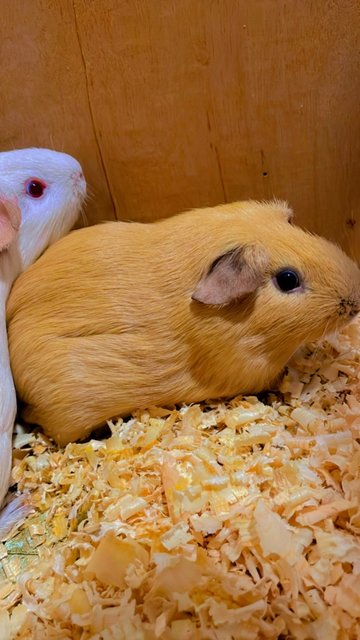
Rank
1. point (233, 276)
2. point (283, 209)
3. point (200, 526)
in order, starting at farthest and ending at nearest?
point (283, 209)
point (233, 276)
point (200, 526)

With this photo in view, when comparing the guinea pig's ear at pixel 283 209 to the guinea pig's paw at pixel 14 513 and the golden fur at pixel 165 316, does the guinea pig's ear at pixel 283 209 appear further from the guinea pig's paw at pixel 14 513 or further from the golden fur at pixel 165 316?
the guinea pig's paw at pixel 14 513

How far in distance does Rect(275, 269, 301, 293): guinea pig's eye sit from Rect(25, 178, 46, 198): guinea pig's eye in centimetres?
104

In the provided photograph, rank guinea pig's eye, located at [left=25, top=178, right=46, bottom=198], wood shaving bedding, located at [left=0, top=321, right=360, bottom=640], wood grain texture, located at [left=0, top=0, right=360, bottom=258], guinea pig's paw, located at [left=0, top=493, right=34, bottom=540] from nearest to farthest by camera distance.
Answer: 1. wood shaving bedding, located at [left=0, top=321, right=360, bottom=640]
2. guinea pig's paw, located at [left=0, top=493, right=34, bottom=540]
3. wood grain texture, located at [left=0, top=0, right=360, bottom=258]
4. guinea pig's eye, located at [left=25, top=178, right=46, bottom=198]

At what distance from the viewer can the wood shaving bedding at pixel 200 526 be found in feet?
4.76

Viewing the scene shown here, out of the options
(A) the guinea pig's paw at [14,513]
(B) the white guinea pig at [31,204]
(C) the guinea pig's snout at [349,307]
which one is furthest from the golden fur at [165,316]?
(A) the guinea pig's paw at [14,513]

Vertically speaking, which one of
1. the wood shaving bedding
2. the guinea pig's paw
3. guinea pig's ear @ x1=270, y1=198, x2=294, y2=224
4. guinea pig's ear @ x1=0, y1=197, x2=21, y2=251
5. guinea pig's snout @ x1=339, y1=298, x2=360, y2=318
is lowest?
the guinea pig's paw

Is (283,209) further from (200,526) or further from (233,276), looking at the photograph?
(200,526)

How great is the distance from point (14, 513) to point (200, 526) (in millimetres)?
683

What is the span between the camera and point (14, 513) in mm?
1919

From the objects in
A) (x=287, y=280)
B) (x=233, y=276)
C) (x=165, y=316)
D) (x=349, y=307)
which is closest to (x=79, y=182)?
(x=165, y=316)

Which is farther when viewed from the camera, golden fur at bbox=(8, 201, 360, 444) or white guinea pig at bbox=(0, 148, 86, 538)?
white guinea pig at bbox=(0, 148, 86, 538)

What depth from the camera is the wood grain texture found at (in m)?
2.07

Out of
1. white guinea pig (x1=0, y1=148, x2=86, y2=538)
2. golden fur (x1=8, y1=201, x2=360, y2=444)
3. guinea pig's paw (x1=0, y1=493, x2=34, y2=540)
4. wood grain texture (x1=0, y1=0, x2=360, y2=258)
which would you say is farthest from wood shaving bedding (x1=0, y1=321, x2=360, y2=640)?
wood grain texture (x1=0, y1=0, x2=360, y2=258)

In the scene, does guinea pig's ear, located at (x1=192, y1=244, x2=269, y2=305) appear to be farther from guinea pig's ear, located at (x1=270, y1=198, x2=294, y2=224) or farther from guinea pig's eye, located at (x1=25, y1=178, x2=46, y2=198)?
guinea pig's eye, located at (x1=25, y1=178, x2=46, y2=198)
